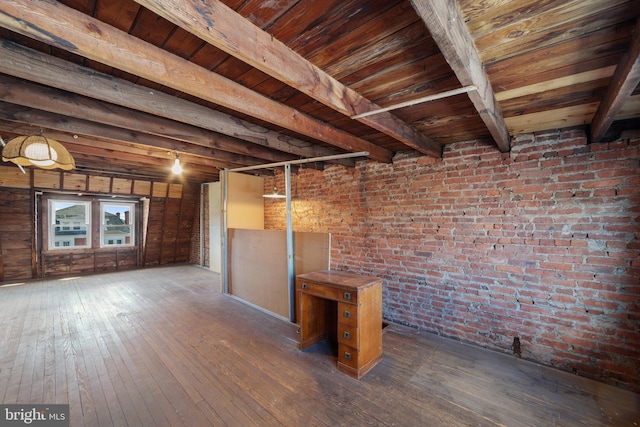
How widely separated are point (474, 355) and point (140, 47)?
409cm

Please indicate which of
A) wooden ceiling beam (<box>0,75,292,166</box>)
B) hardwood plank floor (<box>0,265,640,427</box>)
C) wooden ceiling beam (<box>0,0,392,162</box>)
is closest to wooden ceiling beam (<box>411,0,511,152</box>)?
wooden ceiling beam (<box>0,0,392,162</box>)

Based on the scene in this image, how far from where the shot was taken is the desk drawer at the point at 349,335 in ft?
8.29

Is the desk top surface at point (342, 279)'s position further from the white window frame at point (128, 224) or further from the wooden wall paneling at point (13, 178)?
the white window frame at point (128, 224)

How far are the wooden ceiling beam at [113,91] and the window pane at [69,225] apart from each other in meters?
6.62

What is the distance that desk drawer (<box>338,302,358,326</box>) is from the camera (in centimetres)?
253

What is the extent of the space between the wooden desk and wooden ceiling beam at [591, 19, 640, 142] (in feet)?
7.41

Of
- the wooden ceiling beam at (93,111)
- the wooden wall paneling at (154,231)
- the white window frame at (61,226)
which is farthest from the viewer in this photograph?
the wooden wall paneling at (154,231)

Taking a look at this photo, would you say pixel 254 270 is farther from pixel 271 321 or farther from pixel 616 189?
pixel 616 189

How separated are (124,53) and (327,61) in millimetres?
1155

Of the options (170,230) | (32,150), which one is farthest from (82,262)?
(32,150)

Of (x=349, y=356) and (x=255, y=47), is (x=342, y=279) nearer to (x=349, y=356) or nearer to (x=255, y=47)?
(x=349, y=356)

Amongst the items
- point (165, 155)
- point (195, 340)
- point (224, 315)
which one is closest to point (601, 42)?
point (195, 340)

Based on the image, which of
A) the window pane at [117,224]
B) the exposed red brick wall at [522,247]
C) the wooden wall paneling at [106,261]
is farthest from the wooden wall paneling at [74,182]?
the exposed red brick wall at [522,247]

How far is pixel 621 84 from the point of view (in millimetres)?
1464
